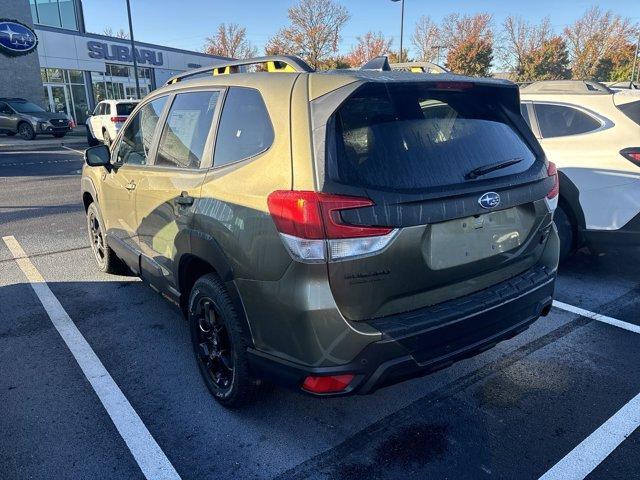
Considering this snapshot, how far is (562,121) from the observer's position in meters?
5.02

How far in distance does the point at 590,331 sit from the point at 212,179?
9.90ft

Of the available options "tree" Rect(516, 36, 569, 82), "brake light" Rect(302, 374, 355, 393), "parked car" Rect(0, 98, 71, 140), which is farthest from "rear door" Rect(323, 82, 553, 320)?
"tree" Rect(516, 36, 569, 82)

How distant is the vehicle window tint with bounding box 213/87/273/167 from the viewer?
240 centimetres

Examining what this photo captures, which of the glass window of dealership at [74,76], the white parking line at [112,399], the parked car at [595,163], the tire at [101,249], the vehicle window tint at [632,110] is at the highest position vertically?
the glass window of dealership at [74,76]

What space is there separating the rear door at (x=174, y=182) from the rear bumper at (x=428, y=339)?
101 cm

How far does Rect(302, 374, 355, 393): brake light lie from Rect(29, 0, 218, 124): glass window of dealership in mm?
30987

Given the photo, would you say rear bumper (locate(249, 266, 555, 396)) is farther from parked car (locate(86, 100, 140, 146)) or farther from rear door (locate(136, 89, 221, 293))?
parked car (locate(86, 100, 140, 146))

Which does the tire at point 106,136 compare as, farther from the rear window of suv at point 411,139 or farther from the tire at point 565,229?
the rear window of suv at point 411,139

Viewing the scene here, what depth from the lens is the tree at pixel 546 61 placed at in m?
46.6

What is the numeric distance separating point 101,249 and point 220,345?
293 centimetres

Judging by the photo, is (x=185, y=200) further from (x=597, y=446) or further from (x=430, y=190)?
(x=597, y=446)

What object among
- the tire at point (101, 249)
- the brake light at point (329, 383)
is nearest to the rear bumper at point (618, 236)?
the brake light at point (329, 383)

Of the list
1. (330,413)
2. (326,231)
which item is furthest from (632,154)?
Answer: (326,231)

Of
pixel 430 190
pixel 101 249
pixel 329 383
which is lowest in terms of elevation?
pixel 101 249
